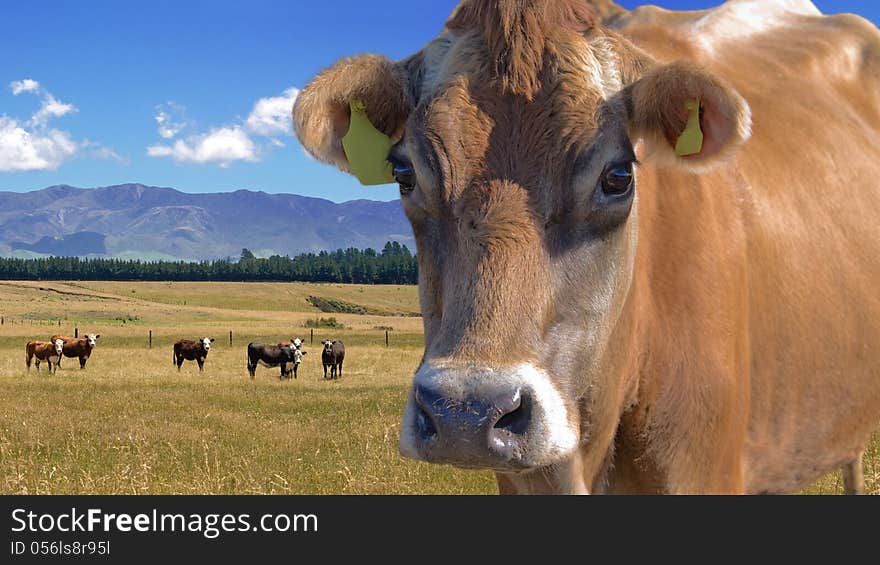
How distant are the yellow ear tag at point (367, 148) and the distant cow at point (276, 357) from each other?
92.5ft

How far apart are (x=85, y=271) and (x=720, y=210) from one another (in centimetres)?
19878

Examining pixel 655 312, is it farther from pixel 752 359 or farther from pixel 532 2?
pixel 532 2

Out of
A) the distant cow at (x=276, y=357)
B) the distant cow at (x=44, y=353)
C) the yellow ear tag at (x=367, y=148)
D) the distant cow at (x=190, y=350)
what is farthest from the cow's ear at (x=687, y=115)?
the distant cow at (x=190, y=350)

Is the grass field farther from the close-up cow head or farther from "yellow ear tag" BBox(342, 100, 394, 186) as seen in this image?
the close-up cow head

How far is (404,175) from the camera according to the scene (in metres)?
3.72

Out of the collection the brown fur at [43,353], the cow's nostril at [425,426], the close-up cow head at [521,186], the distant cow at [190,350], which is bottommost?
the distant cow at [190,350]

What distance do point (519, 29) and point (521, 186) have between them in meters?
0.77

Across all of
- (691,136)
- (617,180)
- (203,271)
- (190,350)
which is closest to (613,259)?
(617,180)

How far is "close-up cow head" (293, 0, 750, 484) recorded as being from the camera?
292 cm

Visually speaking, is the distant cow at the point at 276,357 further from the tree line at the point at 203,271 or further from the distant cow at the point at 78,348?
the tree line at the point at 203,271

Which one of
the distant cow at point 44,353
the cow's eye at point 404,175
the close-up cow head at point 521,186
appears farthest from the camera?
the distant cow at point 44,353

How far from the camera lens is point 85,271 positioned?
186500 millimetres

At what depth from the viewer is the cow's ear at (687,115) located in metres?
3.56

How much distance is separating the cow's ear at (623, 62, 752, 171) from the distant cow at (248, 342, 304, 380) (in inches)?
1139
